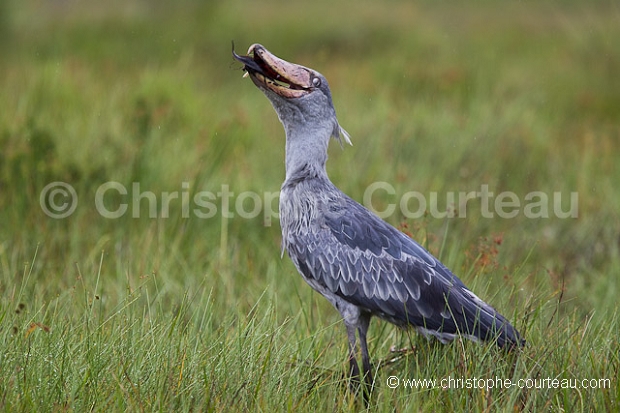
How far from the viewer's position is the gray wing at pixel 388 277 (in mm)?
3803

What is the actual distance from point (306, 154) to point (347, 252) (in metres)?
0.54

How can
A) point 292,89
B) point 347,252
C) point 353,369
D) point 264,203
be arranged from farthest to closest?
point 264,203, point 292,89, point 347,252, point 353,369

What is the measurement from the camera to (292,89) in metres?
→ 4.08

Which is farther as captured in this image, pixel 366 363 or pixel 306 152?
pixel 306 152

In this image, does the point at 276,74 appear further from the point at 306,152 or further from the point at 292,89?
the point at 306,152

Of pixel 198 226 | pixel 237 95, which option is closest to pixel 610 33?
pixel 237 95

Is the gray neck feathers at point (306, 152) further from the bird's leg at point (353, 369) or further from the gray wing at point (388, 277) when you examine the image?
the bird's leg at point (353, 369)

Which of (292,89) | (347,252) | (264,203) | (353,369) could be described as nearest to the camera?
(353,369)

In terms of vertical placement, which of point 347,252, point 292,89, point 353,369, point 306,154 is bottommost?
point 353,369

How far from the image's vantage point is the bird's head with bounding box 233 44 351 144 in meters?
4.04

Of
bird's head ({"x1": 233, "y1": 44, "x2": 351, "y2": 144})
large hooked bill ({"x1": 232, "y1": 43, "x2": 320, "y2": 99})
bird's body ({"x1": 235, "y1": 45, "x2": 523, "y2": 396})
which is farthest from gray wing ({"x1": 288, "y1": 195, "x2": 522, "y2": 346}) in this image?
large hooked bill ({"x1": 232, "y1": 43, "x2": 320, "y2": 99})

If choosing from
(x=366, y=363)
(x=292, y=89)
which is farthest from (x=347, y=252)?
(x=292, y=89)

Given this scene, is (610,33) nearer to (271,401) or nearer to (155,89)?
(155,89)

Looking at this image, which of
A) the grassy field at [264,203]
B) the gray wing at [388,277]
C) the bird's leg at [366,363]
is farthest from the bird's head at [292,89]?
the bird's leg at [366,363]
